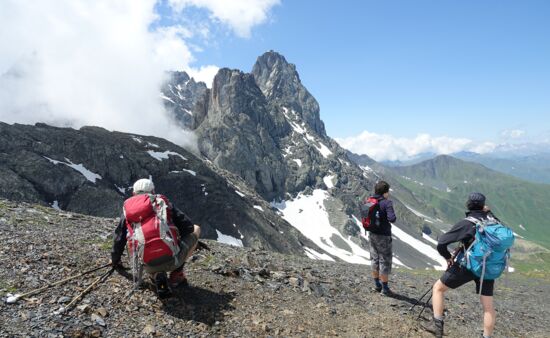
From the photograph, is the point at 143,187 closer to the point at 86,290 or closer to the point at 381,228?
the point at 86,290

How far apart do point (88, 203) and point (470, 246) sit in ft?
318

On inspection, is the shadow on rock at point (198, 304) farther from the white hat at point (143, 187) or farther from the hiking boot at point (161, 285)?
the white hat at point (143, 187)

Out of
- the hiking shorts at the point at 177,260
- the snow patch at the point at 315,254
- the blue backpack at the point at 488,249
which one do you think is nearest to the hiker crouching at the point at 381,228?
the blue backpack at the point at 488,249

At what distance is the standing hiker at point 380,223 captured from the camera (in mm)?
13625

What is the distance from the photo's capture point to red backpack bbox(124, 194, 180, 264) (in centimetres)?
945

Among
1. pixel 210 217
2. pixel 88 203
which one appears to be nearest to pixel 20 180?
pixel 88 203

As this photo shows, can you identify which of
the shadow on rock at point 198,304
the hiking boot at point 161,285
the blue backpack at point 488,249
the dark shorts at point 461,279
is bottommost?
the shadow on rock at point 198,304

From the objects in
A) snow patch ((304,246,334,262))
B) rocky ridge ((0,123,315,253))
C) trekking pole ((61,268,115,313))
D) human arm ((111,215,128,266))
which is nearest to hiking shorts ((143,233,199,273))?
human arm ((111,215,128,266))

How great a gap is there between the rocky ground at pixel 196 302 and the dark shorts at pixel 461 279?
2166mm

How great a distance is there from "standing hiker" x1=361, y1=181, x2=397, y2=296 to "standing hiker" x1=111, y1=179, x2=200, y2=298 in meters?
6.88

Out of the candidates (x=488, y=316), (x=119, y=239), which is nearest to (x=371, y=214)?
(x=488, y=316)

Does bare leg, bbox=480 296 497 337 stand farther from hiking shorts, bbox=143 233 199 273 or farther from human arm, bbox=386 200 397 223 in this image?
hiking shorts, bbox=143 233 199 273

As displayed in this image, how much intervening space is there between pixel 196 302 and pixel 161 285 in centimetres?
122

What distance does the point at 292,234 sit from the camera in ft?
511
